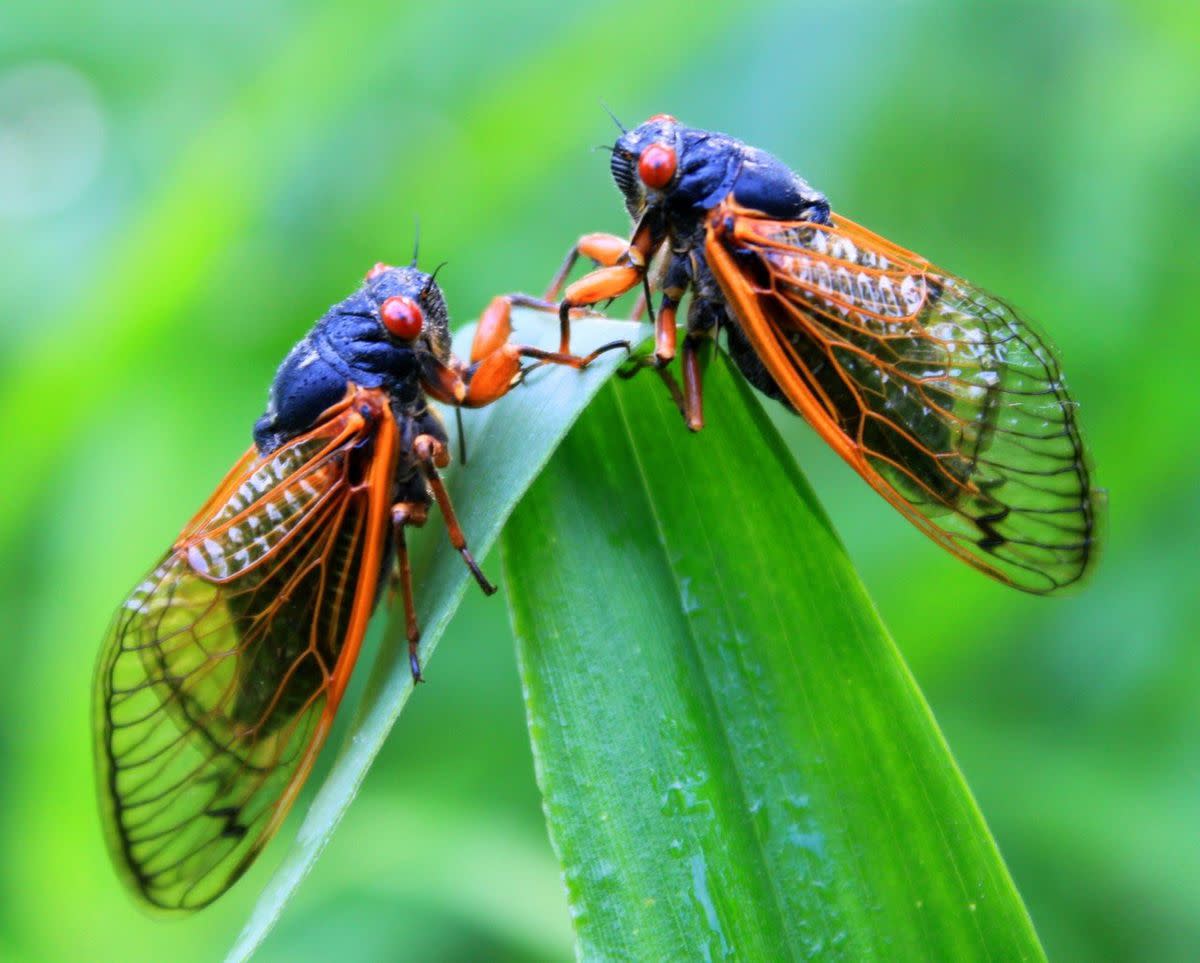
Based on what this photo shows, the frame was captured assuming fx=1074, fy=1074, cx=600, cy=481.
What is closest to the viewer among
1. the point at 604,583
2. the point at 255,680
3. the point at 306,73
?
the point at 604,583

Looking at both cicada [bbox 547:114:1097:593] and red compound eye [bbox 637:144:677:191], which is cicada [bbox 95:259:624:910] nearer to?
cicada [bbox 547:114:1097:593]

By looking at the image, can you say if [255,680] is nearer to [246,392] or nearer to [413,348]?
[413,348]

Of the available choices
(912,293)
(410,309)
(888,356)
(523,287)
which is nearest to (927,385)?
(888,356)

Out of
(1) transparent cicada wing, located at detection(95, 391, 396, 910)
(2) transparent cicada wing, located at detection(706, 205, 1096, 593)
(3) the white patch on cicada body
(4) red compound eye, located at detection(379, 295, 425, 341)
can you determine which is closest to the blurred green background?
(2) transparent cicada wing, located at detection(706, 205, 1096, 593)

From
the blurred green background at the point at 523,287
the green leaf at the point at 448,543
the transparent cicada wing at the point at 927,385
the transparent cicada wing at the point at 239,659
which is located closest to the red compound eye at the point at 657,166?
the transparent cicada wing at the point at 927,385

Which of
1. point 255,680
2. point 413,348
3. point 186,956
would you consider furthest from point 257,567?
point 186,956
